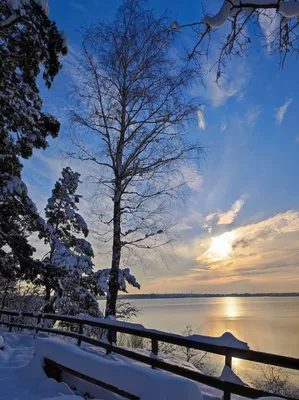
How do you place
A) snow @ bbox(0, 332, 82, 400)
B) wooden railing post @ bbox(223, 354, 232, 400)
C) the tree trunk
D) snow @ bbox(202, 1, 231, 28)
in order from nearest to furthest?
1. snow @ bbox(202, 1, 231, 28)
2. wooden railing post @ bbox(223, 354, 232, 400)
3. snow @ bbox(0, 332, 82, 400)
4. the tree trunk

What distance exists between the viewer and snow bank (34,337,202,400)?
349 centimetres

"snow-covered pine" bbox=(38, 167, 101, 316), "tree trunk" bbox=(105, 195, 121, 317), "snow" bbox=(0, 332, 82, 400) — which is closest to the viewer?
"snow" bbox=(0, 332, 82, 400)

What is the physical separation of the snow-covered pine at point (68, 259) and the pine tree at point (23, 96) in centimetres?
139

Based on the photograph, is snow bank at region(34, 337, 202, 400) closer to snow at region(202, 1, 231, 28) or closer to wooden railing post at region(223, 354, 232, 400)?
wooden railing post at region(223, 354, 232, 400)

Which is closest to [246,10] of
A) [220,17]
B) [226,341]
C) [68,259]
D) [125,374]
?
[220,17]

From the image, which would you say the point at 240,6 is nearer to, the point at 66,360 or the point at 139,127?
the point at 66,360

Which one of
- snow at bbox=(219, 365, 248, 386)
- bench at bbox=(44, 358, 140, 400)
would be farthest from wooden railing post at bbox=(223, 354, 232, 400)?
bench at bbox=(44, 358, 140, 400)

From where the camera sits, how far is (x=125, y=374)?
13.8ft

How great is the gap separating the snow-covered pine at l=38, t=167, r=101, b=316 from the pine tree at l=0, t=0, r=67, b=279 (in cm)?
139

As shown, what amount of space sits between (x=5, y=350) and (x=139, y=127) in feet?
27.3

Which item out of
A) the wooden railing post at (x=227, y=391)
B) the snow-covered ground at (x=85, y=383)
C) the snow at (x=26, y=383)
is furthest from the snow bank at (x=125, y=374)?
the wooden railing post at (x=227, y=391)

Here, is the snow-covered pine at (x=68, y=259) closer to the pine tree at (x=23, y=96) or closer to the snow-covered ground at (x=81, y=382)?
the pine tree at (x=23, y=96)

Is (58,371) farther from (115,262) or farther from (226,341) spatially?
(115,262)

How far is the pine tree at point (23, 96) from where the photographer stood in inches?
331
